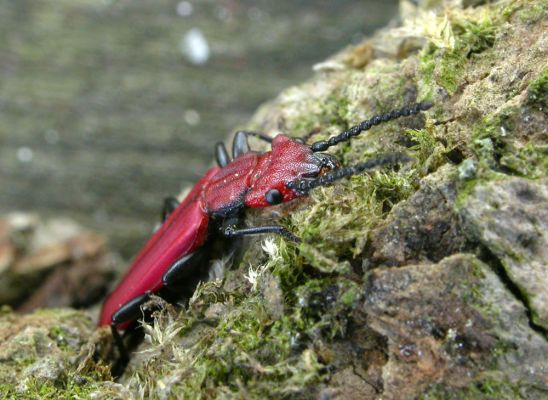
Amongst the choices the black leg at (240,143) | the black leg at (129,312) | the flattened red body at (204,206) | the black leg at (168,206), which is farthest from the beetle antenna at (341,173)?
the black leg at (168,206)

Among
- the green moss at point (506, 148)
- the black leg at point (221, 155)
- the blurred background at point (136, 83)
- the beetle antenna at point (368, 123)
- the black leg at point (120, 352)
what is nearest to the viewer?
the green moss at point (506, 148)

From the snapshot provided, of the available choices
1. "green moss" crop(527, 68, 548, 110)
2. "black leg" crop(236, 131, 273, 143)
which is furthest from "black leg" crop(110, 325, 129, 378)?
"green moss" crop(527, 68, 548, 110)

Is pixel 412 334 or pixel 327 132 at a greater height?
pixel 327 132

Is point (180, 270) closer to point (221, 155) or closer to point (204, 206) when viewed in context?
point (204, 206)

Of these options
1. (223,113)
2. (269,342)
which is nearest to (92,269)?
(223,113)

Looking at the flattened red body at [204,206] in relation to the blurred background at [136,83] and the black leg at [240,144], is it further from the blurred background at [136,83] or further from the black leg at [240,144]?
the blurred background at [136,83]

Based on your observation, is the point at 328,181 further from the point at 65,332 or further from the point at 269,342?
the point at 65,332

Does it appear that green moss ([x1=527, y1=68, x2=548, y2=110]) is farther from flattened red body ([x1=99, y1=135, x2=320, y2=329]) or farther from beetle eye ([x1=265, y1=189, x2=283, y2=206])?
beetle eye ([x1=265, y1=189, x2=283, y2=206])
